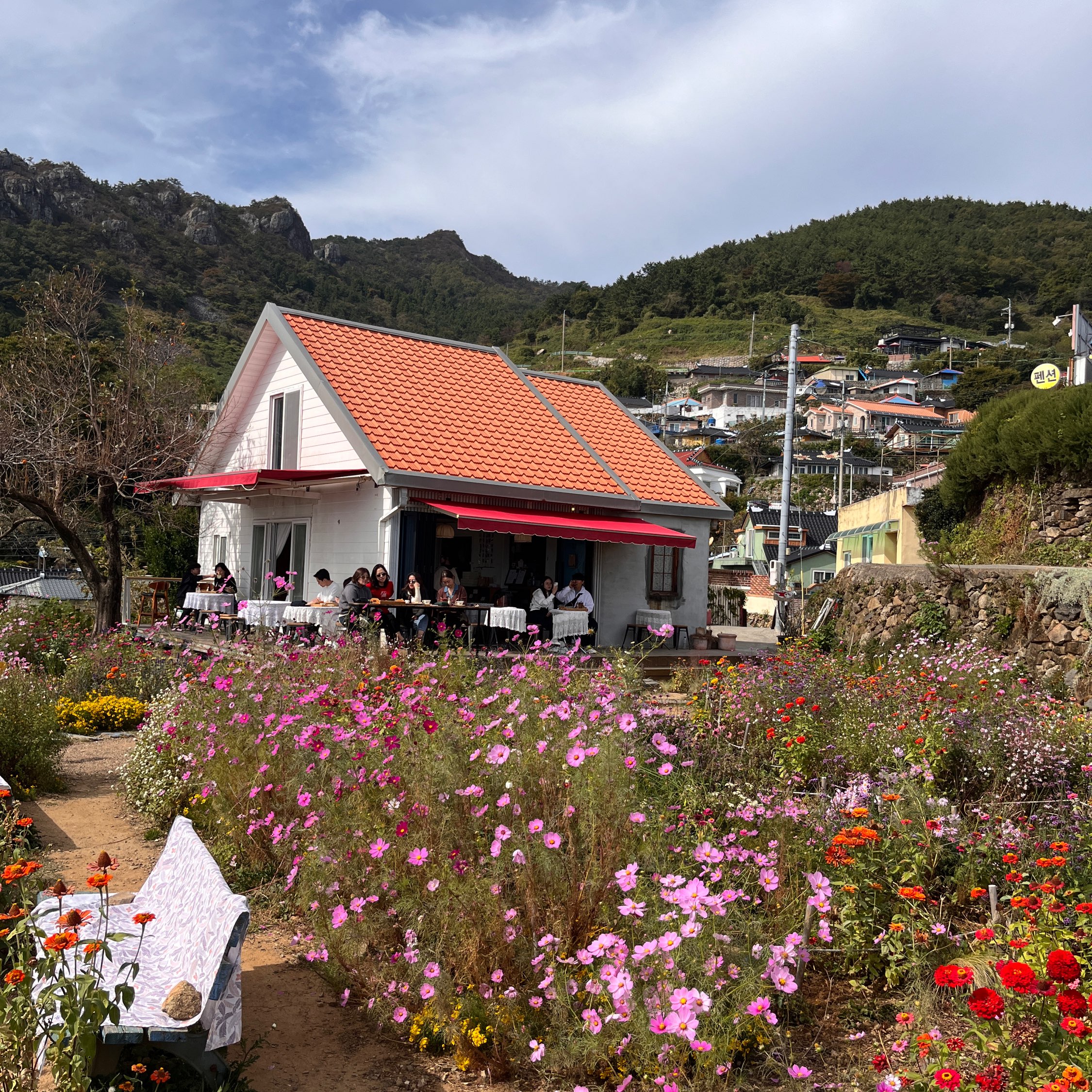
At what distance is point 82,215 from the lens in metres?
62.1

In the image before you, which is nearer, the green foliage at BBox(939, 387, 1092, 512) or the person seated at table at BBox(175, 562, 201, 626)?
the green foliage at BBox(939, 387, 1092, 512)

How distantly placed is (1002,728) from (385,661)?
434 centimetres

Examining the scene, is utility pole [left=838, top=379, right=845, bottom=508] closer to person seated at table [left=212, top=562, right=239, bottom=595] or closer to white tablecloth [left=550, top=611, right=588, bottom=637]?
white tablecloth [left=550, top=611, right=588, bottom=637]

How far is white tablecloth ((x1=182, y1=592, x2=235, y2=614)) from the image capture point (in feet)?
48.4

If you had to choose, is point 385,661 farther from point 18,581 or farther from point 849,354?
point 849,354

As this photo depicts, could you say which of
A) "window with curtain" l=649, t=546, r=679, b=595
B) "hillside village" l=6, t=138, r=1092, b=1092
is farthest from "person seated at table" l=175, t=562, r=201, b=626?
"window with curtain" l=649, t=546, r=679, b=595

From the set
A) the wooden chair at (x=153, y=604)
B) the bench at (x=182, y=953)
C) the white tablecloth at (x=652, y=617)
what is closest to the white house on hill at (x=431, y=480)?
the white tablecloth at (x=652, y=617)

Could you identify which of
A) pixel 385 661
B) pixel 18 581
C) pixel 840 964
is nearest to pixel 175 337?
pixel 18 581

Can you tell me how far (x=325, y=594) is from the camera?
12742 millimetres

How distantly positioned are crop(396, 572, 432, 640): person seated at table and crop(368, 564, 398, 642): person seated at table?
0.17 metres

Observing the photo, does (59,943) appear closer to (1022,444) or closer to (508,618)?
(508,618)

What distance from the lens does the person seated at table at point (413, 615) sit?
12.3m

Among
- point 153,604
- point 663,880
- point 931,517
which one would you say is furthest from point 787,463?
point 663,880

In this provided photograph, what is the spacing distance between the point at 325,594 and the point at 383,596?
2.55 feet
